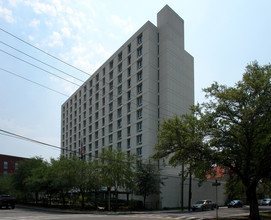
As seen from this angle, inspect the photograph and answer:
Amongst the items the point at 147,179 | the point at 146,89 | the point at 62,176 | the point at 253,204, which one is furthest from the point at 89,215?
the point at 146,89

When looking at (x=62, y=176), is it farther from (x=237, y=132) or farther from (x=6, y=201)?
(x=237, y=132)

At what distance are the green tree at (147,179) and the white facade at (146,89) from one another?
5.01 meters

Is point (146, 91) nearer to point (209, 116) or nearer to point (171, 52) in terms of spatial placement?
point (171, 52)

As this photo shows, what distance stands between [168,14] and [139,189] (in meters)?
35.1

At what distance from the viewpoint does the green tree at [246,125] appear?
20.7m

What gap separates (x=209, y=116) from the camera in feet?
72.6

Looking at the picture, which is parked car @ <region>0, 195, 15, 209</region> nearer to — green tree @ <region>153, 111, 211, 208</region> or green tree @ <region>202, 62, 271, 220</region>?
green tree @ <region>153, 111, 211, 208</region>

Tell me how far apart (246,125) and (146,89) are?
3167 centimetres

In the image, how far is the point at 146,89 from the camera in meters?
51.5

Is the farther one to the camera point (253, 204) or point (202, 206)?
point (202, 206)

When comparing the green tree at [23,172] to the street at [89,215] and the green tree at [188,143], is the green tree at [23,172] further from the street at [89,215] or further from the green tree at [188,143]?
the green tree at [188,143]

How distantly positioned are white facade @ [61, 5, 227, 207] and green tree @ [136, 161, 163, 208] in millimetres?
5010

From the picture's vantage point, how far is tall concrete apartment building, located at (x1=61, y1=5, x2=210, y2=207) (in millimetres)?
50125

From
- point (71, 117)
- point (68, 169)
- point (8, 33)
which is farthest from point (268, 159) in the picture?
point (71, 117)
